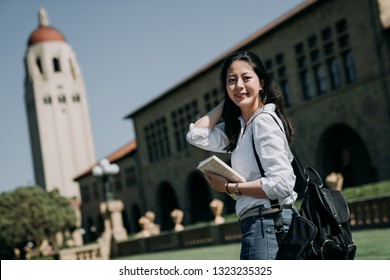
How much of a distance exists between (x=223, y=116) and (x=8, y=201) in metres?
39.7

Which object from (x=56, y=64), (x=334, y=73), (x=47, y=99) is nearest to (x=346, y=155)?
(x=334, y=73)

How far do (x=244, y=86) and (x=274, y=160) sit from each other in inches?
18.7

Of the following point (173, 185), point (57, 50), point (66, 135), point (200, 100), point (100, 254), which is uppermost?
point (57, 50)

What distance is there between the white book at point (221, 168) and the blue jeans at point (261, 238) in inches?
8.5

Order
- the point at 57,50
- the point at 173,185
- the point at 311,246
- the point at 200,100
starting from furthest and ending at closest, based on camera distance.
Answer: the point at 57,50 → the point at 173,185 → the point at 200,100 → the point at 311,246

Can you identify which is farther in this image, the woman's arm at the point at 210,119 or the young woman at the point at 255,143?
the woman's arm at the point at 210,119

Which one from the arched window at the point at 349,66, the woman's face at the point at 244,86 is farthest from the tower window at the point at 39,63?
the woman's face at the point at 244,86

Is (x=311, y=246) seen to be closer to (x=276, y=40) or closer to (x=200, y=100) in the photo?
(x=276, y=40)

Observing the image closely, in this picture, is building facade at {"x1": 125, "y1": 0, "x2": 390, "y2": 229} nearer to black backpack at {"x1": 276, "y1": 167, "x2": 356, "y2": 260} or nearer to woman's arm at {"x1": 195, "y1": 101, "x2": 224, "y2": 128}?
woman's arm at {"x1": 195, "y1": 101, "x2": 224, "y2": 128}

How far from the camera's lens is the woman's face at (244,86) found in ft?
11.4

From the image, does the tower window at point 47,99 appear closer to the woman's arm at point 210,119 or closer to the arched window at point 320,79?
the arched window at point 320,79

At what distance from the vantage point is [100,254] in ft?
79.4

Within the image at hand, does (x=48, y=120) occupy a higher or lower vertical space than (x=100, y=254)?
higher
